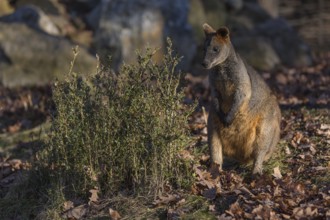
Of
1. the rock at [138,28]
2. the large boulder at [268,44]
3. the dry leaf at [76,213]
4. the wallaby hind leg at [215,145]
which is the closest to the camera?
the dry leaf at [76,213]

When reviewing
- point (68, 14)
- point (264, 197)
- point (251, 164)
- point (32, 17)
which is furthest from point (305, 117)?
point (68, 14)

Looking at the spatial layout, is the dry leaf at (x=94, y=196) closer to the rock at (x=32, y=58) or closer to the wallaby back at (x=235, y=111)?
the wallaby back at (x=235, y=111)

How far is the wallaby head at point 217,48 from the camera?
7160mm

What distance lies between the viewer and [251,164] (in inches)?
305

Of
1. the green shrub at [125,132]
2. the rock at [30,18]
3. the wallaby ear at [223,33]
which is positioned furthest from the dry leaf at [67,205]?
the rock at [30,18]

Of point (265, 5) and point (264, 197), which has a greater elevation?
point (265, 5)

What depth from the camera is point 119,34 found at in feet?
52.8

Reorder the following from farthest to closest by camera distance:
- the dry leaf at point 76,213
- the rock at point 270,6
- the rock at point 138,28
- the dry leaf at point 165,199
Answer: the rock at point 270,6 < the rock at point 138,28 < the dry leaf at point 76,213 < the dry leaf at point 165,199

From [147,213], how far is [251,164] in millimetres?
1834

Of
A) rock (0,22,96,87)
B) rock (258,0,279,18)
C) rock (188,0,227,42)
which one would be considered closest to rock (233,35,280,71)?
rock (188,0,227,42)

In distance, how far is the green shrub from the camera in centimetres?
671

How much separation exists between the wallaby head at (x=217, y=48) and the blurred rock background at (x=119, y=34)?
25.0 feet

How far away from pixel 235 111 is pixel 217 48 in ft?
2.51

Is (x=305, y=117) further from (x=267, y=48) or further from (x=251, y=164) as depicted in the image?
(x=267, y=48)
